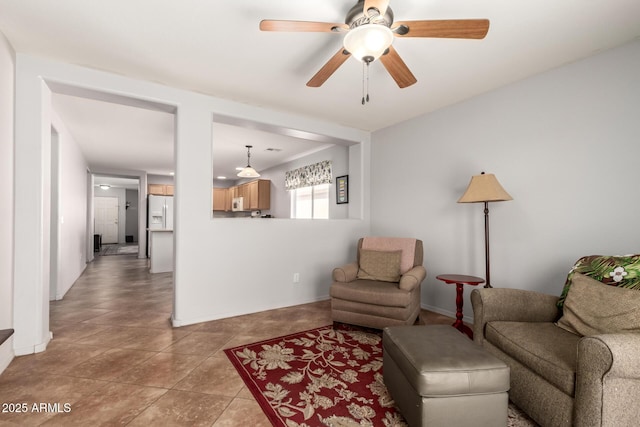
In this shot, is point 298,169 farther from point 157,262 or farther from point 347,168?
point 157,262

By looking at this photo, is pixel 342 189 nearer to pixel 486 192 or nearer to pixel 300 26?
pixel 486 192

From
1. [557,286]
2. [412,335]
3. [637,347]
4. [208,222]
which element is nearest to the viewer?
[637,347]

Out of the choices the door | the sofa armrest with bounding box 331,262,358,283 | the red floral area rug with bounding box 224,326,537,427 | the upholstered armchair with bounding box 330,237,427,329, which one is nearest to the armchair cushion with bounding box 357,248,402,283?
the upholstered armchair with bounding box 330,237,427,329

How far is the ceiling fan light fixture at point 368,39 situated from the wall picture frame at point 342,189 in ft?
10.9

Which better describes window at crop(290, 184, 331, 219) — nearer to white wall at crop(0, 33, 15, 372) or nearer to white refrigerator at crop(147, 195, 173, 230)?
white refrigerator at crop(147, 195, 173, 230)

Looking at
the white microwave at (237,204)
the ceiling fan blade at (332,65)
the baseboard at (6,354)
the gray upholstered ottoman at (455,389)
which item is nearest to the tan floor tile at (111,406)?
the baseboard at (6,354)

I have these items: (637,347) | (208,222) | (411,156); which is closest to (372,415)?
(637,347)

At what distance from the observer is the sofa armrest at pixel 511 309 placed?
205 centimetres

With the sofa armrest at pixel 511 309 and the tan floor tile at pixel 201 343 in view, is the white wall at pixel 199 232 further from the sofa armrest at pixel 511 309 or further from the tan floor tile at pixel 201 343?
the sofa armrest at pixel 511 309

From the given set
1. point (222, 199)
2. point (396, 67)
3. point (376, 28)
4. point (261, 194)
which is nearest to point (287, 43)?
point (396, 67)

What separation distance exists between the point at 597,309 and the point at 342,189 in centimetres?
371

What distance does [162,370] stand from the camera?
2178mm

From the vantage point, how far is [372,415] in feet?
5.57

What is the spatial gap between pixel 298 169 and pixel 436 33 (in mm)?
4812
